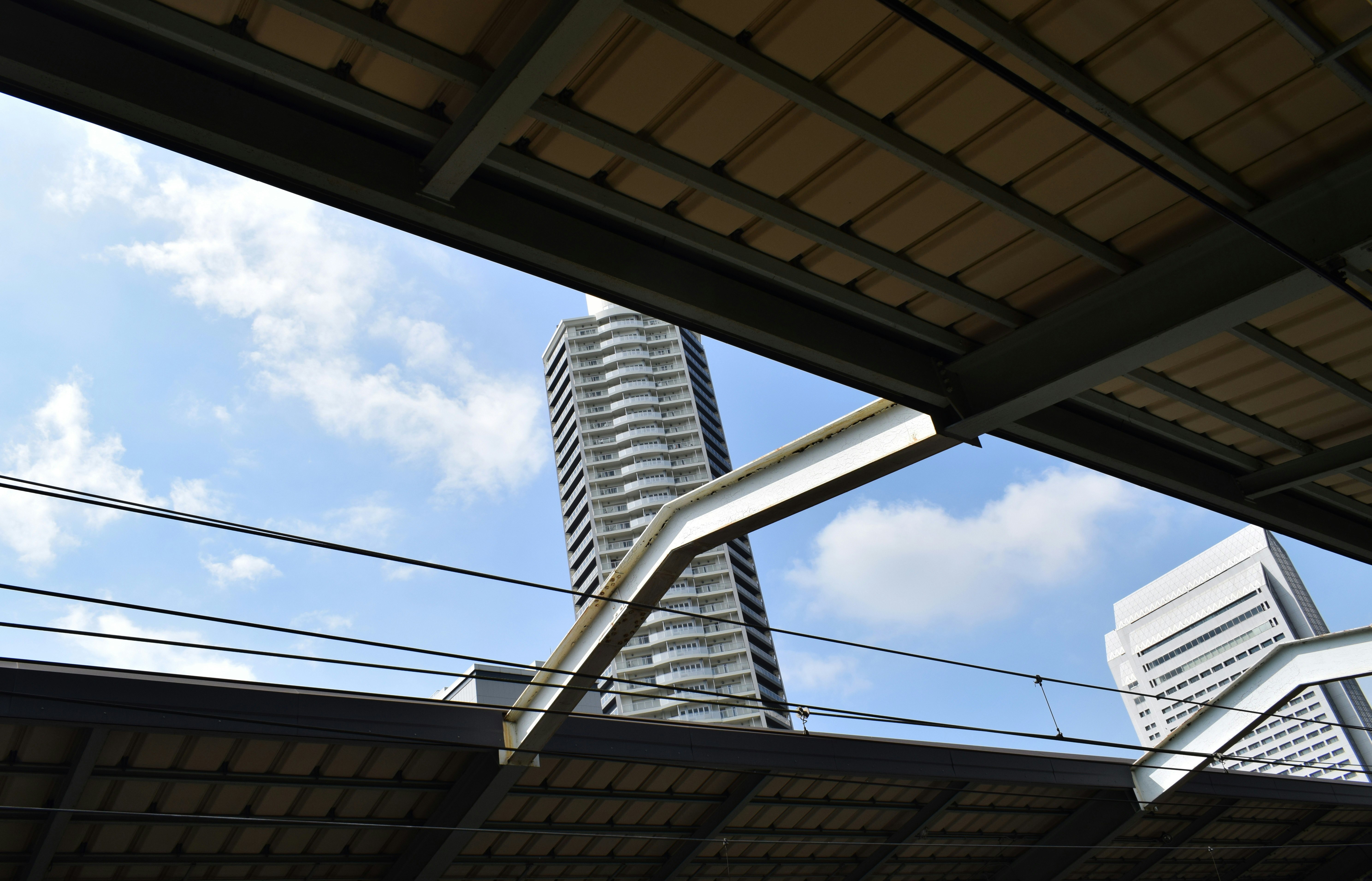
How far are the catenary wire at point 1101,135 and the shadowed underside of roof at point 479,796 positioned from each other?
854 centimetres

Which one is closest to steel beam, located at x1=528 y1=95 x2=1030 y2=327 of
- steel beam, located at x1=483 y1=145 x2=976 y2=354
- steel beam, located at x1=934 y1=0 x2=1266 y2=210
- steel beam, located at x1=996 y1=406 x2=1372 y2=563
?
steel beam, located at x1=483 y1=145 x2=976 y2=354

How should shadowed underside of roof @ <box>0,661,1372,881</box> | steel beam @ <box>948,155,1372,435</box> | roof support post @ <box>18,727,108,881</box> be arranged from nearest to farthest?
steel beam @ <box>948,155,1372,435</box> < roof support post @ <box>18,727,108,881</box> < shadowed underside of roof @ <box>0,661,1372,881</box>

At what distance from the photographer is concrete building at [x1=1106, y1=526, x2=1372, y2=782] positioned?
15238cm

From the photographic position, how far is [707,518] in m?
9.19

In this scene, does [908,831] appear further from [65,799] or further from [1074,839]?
[65,799]

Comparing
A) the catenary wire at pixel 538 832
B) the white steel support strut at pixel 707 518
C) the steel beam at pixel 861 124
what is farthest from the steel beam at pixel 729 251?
the catenary wire at pixel 538 832

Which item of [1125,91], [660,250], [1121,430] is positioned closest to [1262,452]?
[1121,430]

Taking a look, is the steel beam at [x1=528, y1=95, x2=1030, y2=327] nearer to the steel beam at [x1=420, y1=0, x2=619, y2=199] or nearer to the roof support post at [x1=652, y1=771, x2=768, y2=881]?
the steel beam at [x1=420, y1=0, x2=619, y2=199]

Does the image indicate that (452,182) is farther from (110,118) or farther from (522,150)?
(110,118)

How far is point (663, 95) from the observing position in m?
4.60

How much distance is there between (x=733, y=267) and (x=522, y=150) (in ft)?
4.71

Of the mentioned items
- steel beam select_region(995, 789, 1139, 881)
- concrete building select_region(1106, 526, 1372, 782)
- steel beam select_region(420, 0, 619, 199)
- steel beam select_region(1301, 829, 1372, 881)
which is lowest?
steel beam select_region(1301, 829, 1372, 881)

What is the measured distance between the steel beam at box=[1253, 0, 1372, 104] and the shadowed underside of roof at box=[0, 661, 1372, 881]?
9.42 m

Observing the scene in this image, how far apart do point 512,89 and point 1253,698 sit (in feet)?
59.8
